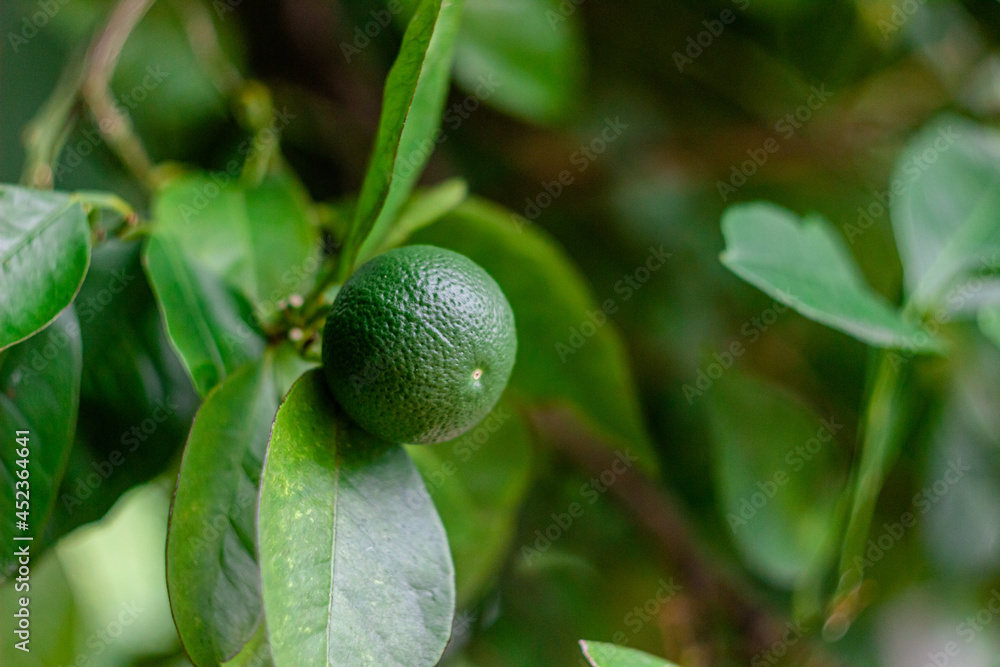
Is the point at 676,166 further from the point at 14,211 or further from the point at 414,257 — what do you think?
the point at 14,211

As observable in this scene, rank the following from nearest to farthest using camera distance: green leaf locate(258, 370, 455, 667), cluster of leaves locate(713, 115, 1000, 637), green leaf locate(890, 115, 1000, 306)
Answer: green leaf locate(258, 370, 455, 667)
cluster of leaves locate(713, 115, 1000, 637)
green leaf locate(890, 115, 1000, 306)

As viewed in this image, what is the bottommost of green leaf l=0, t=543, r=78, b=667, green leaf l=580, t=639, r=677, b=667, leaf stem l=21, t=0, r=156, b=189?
green leaf l=0, t=543, r=78, b=667
